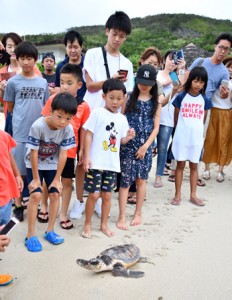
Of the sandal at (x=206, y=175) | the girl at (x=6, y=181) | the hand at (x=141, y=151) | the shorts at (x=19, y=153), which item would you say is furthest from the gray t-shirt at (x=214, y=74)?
the girl at (x=6, y=181)

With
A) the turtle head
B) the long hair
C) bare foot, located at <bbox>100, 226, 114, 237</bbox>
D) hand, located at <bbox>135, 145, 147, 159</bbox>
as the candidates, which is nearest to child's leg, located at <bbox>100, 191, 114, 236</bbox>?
bare foot, located at <bbox>100, 226, 114, 237</bbox>

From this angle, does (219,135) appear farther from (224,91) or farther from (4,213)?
(4,213)

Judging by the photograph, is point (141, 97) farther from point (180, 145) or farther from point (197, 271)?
point (197, 271)

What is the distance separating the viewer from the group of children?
2.74m

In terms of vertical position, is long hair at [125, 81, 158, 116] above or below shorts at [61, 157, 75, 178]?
above

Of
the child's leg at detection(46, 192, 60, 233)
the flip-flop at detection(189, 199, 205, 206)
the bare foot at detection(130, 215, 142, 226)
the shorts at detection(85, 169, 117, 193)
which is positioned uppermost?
the shorts at detection(85, 169, 117, 193)

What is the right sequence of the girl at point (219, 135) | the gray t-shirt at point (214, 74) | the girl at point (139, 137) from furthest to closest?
the girl at point (219, 135), the gray t-shirt at point (214, 74), the girl at point (139, 137)

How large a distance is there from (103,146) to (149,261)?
1026 mm

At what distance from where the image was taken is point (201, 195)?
4.33m

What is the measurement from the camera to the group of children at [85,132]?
274 centimetres

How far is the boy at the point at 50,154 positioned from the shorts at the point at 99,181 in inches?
11.3

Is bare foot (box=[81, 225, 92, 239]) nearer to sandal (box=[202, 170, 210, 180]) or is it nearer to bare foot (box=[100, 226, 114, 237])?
bare foot (box=[100, 226, 114, 237])

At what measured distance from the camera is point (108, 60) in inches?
134

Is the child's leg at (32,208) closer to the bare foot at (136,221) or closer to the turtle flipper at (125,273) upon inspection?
the turtle flipper at (125,273)
